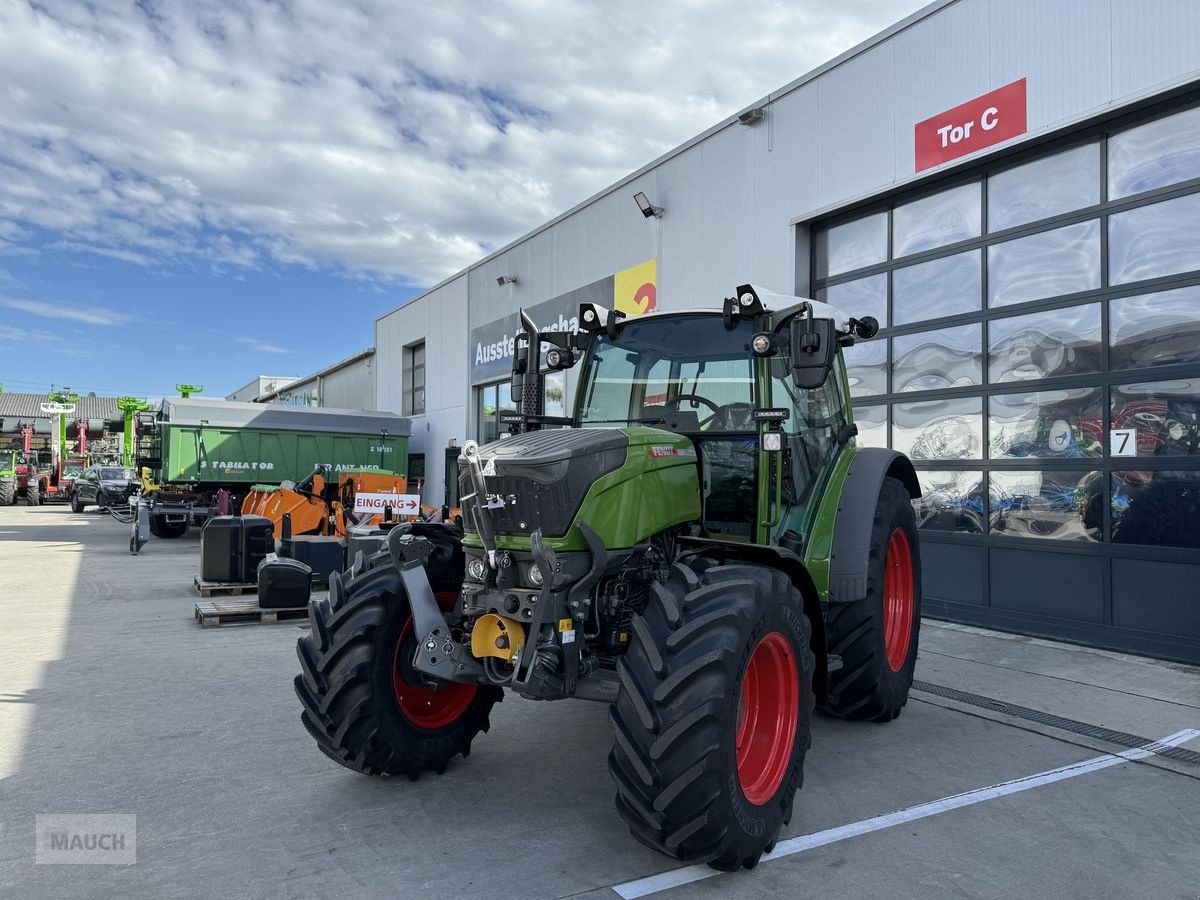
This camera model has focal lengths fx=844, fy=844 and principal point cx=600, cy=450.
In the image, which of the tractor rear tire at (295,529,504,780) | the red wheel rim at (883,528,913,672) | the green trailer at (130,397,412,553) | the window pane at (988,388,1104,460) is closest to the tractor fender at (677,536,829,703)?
the tractor rear tire at (295,529,504,780)

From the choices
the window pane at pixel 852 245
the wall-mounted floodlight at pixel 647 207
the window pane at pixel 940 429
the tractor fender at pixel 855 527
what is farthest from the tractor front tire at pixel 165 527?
the tractor fender at pixel 855 527

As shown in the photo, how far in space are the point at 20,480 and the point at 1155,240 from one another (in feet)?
129

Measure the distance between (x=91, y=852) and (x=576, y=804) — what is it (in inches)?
76.3

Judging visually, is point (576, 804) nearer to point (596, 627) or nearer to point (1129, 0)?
point (596, 627)

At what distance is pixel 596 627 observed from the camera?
3496mm

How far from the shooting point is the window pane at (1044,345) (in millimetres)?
7262

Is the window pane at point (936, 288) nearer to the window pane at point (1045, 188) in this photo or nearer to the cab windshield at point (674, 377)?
the window pane at point (1045, 188)

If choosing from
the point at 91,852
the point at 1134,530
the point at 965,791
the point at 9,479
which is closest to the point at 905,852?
the point at 965,791

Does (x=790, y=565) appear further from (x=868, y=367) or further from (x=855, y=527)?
(x=868, y=367)

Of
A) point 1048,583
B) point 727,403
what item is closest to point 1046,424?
point 1048,583

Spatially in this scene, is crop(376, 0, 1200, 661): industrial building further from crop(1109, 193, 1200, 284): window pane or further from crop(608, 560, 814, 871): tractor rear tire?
crop(608, 560, 814, 871): tractor rear tire

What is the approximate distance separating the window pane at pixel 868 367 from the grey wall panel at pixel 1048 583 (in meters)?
2.14

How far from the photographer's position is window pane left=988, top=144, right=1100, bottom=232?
7.24m

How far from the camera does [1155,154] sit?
22.2ft
